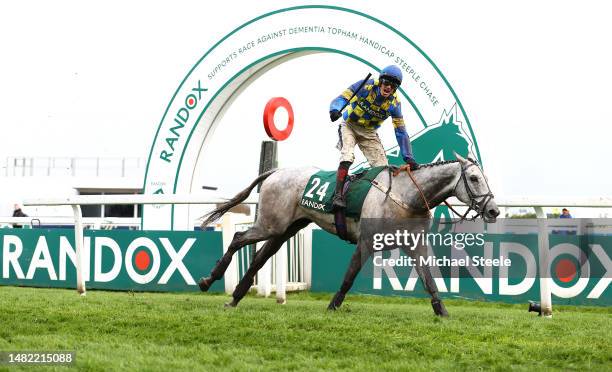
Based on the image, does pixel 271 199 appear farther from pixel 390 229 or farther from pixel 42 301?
pixel 42 301

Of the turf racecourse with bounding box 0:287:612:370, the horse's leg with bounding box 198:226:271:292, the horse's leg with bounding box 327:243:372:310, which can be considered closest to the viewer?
the turf racecourse with bounding box 0:287:612:370

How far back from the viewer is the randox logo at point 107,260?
9250 millimetres

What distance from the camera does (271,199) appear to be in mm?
6727

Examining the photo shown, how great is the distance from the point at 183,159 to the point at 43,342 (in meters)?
8.65

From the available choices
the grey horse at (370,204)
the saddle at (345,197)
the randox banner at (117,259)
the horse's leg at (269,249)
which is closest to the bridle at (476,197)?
the grey horse at (370,204)

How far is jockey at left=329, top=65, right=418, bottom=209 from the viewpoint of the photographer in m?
6.27

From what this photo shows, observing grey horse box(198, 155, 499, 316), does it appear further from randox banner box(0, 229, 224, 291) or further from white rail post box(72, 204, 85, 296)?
randox banner box(0, 229, 224, 291)

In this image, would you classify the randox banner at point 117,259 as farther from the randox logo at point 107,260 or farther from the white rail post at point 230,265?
the white rail post at point 230,265

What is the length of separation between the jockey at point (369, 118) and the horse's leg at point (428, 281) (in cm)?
67

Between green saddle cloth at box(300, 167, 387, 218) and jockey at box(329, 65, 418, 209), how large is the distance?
0.08 m

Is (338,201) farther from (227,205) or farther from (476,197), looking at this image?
(227,205)

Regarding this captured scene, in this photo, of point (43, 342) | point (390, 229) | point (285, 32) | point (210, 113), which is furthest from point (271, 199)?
point (210, 113)

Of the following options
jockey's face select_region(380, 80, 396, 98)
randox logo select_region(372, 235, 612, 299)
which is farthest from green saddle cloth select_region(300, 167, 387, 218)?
randox logo select_region(372, 235, 612, 299)

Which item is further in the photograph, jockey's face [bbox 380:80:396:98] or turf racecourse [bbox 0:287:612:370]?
jockey's face [bbox 380:80:396:98]
